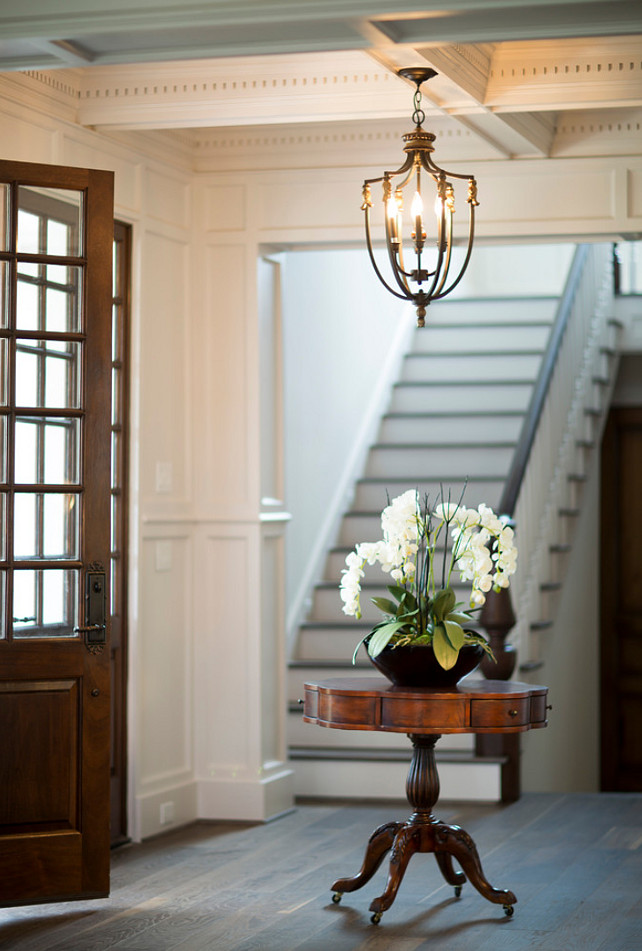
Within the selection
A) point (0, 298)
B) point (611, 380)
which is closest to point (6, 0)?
point (0, 298)

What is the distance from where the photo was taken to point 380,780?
21.2 ft

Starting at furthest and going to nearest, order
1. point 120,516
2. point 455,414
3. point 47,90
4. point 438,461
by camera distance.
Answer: point 455,414, point 438,461, point 120,516, point 47,90

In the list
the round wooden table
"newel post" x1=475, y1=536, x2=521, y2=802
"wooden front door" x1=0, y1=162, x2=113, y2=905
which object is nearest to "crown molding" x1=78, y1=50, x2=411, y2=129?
"wooden front door" x1=0, y1=162, x2=113, y2=905

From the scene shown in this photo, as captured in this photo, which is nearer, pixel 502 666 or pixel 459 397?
pixel 502 666

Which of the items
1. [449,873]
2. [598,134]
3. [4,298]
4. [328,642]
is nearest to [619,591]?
[328,642]

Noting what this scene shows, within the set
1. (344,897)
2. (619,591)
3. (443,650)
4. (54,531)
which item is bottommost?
(344,897)

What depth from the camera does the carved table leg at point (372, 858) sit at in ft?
15.2

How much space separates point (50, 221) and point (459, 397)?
15.0 feet

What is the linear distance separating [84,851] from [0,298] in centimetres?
188

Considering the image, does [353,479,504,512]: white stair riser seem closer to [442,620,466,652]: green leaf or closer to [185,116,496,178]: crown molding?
[185,116,496,178]: crown molding

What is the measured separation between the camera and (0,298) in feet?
14.8

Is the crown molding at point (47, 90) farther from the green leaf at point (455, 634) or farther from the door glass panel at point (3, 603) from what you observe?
the green leaf at point (455, 634)

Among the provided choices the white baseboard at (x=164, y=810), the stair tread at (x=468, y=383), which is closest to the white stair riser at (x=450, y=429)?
the stair tread at (x=468, y=383)

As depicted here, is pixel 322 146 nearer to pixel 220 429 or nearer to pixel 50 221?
pixel 220 429
